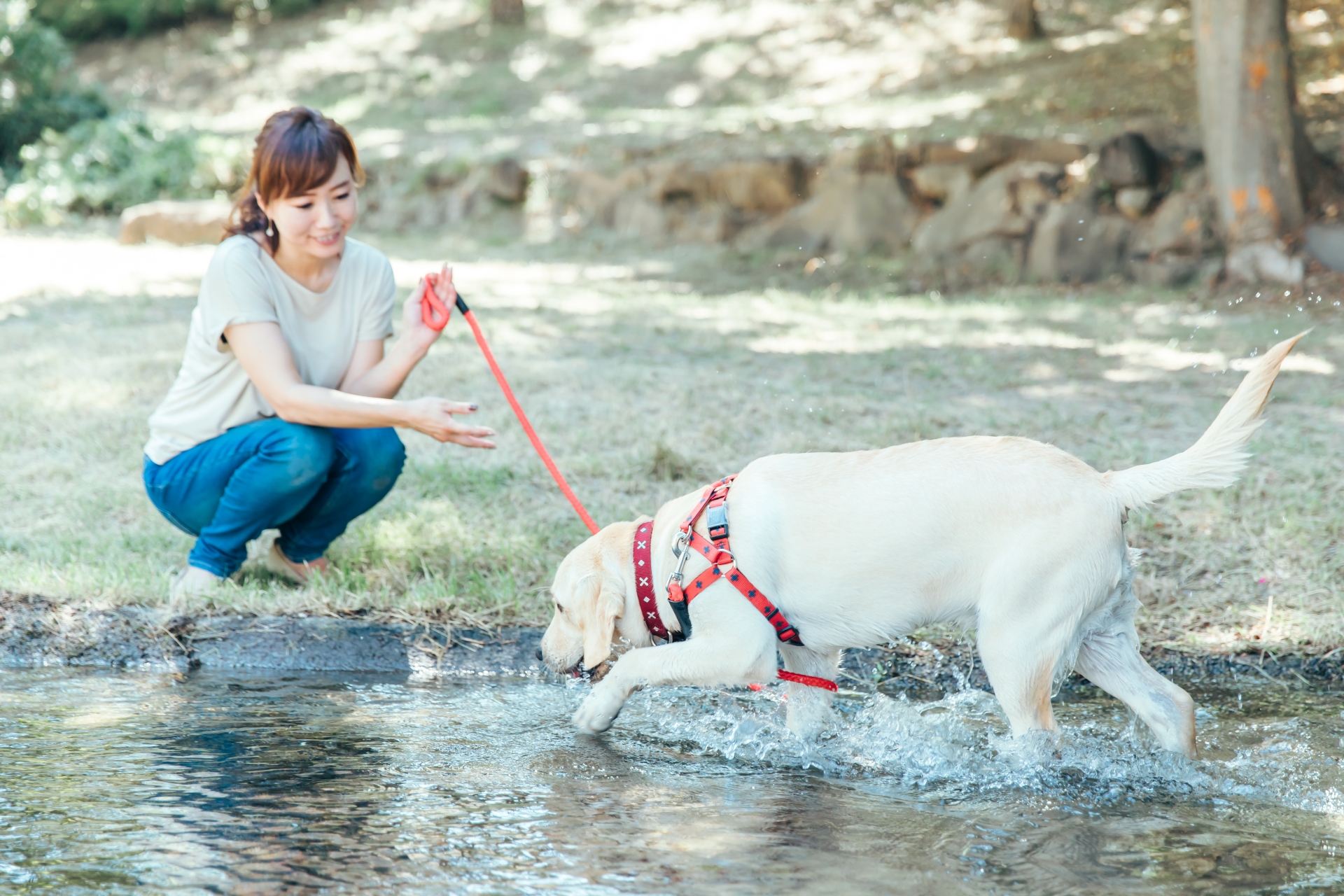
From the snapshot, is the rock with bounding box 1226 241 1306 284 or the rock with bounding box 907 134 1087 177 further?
the rock with bounding box 907 134 1087 177

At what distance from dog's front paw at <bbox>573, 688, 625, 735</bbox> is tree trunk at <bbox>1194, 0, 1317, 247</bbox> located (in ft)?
26.8

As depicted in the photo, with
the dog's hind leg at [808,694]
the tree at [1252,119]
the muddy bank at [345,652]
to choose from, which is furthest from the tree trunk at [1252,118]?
the dog's hind leg at [808,694]

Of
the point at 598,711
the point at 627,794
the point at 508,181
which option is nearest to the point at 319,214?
the point at 598,711

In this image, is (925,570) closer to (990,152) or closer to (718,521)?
(718,521)

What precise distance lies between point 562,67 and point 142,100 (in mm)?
7118

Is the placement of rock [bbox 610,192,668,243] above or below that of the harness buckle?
above

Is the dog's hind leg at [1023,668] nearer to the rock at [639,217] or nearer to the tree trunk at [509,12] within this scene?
the rock at [639,217]

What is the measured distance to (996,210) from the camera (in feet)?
36.0

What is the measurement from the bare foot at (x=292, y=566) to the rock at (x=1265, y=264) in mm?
7841

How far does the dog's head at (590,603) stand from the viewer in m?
3.45

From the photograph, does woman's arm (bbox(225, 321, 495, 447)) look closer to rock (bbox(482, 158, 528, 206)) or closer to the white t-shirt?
the white t-shirt

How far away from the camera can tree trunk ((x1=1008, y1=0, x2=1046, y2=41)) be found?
1549 cm

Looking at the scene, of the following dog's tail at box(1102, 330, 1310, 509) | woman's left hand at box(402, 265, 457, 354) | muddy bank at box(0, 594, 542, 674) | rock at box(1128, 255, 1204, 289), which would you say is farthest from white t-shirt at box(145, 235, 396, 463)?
rock at box(1128, 255, 1204, 289)

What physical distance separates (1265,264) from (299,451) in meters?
8.11
